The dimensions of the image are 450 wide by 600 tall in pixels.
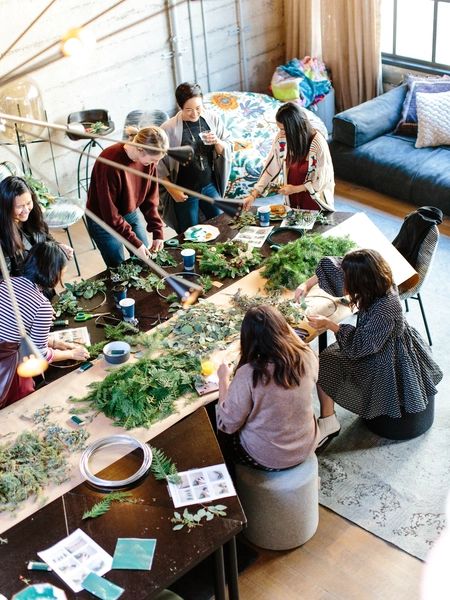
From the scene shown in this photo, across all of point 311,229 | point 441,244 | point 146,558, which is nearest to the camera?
point 146,558

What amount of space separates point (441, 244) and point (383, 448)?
7.51ft

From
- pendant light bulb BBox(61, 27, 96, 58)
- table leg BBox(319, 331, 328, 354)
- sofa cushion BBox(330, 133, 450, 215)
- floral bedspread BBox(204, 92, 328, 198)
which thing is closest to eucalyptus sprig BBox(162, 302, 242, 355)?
table leg BBox(319, 331, 328, 354)

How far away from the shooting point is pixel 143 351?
3.94 meters

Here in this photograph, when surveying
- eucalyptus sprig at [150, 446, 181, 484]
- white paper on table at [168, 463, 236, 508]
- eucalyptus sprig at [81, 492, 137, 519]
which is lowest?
white paper on table at [168, 463, 236, 508]

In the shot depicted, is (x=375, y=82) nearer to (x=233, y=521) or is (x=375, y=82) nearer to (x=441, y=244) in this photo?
(x=441, y=244)

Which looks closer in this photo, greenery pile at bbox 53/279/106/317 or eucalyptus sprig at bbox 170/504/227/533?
eucalyptus sprig at bbox 170/504/227/533

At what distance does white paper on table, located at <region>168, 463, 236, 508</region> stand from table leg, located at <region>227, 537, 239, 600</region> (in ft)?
0.72

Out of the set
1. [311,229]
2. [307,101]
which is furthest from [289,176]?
[307,101]

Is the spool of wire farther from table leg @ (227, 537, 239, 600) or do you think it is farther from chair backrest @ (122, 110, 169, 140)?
chair backrest @ (122, 110, 169, 140)

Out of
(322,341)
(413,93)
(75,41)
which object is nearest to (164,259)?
(322,341)

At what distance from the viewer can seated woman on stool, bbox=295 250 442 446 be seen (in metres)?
3.82

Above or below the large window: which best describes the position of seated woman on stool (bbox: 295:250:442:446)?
below

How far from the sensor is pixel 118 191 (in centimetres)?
472

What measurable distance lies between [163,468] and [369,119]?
4.57 meters
